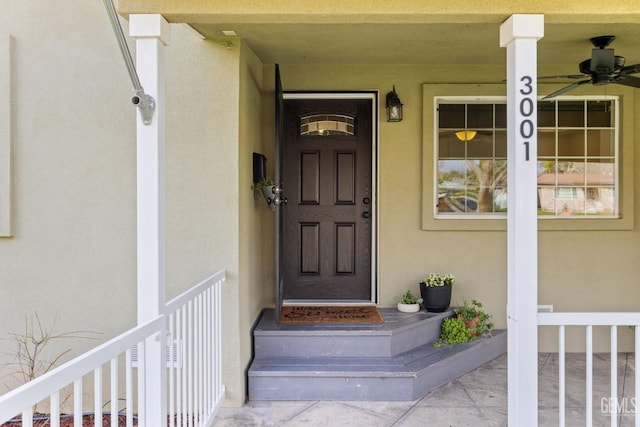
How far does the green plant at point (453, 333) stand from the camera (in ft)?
11.1

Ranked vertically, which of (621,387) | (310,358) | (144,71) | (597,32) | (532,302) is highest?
(597,32)

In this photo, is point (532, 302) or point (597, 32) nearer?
point (532, 302)

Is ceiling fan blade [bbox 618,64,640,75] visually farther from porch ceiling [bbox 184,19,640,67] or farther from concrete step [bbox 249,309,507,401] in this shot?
concrete step [bbox 249,309,507,401]

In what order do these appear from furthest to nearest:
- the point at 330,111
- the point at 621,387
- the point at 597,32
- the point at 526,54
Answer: the point at 330,111, the point at 621,387, the point at 597,32, the point at 526,54

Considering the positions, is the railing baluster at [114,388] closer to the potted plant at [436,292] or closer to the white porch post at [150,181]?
the white porch post at [150,181]

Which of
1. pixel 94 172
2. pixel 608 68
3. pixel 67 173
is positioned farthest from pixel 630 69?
pixel 67 173

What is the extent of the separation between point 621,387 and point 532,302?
1.86m

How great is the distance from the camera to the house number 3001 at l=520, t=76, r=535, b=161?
194cm

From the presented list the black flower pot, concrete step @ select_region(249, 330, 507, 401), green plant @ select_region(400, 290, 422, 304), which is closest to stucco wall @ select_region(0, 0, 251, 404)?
concrete step @ select_region(249, 330, 507, 401)

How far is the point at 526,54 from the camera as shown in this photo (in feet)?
6.36

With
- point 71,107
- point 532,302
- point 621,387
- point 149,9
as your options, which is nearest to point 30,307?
point 71,107

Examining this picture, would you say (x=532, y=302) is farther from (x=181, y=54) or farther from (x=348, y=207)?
(x=181, y=54)

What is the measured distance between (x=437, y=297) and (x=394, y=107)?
171 centimetres

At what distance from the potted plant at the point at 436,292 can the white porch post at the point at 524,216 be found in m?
1.51
